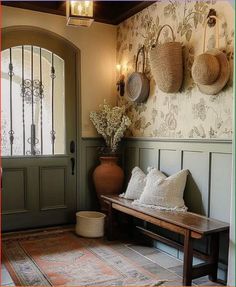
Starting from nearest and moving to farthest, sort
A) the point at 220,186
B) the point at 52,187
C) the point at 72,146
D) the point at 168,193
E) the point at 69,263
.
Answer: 1. the point at 220,186
2. the point at 69,263
3. the point at 168,193
4. the point at 52,187
5. the point at 72,146

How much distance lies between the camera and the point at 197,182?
9.11ft

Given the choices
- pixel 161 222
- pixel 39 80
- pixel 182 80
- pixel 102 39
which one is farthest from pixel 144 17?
pixel 161 222

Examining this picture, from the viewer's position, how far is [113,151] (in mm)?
3791

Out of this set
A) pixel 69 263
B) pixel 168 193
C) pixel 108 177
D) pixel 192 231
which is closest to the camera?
pixel 192 231

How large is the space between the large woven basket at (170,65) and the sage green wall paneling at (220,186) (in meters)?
0.80

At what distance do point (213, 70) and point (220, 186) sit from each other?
954mm

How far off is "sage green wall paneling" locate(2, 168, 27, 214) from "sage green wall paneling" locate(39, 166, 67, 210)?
206mm

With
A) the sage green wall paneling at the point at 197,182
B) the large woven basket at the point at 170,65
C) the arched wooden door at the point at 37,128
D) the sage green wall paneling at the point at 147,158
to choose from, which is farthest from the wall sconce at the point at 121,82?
the sage green wall paneling at the point at 197,182

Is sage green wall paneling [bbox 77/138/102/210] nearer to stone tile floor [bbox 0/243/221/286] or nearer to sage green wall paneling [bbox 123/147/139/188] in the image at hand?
sage green wall paneling [bbox 123/147/139/188]

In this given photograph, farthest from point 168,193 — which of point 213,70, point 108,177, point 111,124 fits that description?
point 111,124

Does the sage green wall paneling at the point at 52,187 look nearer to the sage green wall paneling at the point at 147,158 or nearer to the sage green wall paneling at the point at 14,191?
the sage green wall paneling at the point at 14,191

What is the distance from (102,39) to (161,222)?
254cm

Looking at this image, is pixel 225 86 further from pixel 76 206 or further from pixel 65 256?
pixel 76 206

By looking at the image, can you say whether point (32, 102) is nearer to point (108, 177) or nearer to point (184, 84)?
point (108, 177)
